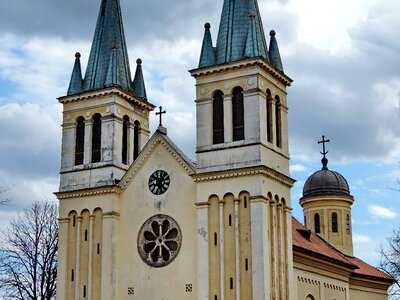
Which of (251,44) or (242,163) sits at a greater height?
(251,44)

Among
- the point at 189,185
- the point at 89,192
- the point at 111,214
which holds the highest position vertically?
the point at 89,192

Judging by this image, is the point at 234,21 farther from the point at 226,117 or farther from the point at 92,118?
the point at 92,118

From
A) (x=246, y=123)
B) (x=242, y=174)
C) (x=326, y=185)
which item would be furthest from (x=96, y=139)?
(x=326, y=185)

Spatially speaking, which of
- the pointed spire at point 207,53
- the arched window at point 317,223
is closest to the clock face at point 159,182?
the pointed spire at point 207,53

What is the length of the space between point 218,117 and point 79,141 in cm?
873

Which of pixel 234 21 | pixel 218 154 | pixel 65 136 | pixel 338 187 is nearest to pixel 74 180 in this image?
pixel 65 136

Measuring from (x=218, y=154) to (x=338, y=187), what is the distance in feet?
76.6

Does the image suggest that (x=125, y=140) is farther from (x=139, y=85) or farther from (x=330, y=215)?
(x=330, y=215)

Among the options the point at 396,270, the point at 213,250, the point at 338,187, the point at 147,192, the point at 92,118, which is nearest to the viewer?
the point at 396,270

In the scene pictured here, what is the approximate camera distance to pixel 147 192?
42281 mm

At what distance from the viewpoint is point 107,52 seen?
4612cm

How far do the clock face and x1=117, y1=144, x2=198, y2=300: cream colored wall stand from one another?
8.0 inches

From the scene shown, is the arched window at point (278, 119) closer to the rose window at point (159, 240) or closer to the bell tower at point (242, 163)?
the bell tower at point (242, 163)

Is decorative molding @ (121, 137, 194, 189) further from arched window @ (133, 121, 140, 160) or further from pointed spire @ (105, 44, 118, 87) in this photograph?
pointed spire @ (105, 44, 118, 87)
